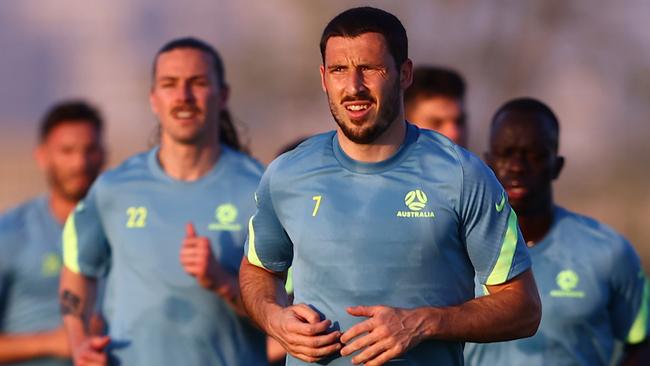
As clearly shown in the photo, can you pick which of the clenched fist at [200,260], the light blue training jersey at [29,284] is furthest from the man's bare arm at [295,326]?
the light blue training jersey at [29,284]

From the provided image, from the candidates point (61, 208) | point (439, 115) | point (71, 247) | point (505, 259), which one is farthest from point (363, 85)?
point (61, 208)

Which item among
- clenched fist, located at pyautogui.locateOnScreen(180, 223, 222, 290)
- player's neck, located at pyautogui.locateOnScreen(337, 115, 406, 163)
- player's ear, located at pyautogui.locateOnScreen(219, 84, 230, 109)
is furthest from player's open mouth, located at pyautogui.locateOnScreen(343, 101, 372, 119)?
player's ear, located at pyautogui.locateOnScreen(219, 84, 230, 109)

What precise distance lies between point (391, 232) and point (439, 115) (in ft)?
11.7

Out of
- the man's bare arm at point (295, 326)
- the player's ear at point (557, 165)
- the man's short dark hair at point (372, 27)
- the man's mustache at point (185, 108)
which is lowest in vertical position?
the man's bare arm at point (295, 326)

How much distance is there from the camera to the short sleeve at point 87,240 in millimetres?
8234

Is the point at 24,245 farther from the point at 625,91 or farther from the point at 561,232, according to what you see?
the point at 625,91

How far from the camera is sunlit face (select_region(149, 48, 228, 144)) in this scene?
8117 millimetres

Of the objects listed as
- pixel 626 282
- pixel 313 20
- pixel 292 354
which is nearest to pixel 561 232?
pixel 626 282

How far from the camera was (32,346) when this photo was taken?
9.70 m

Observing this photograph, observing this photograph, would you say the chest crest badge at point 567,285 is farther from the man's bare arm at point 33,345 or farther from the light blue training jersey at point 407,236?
the man's bare arm at point 33,345

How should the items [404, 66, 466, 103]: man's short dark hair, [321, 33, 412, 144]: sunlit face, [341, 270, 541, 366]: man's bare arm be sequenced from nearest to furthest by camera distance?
[341, 270, 541, 366]: man's bare arm → [321, 33, 412, 144]: sunlit face → [404, 66, 466, 103]: man's short dark hair

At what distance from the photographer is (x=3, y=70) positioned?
816 inches

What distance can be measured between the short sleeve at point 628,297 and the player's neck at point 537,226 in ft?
1.17

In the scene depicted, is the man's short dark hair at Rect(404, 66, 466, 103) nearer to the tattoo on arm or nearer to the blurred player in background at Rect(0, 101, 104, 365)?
the blurred player in background at Rect(0, 101, 104, 365)
